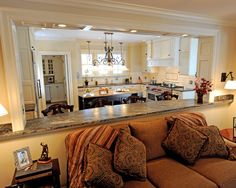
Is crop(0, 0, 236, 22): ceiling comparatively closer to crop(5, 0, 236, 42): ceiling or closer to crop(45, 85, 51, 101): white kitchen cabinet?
crop(5, 0, 236, 42): ceiling

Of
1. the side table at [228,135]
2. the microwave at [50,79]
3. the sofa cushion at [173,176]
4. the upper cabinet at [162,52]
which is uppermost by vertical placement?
the upper cabinet at [162,52]

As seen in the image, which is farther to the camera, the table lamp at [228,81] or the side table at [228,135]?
the table lamp at [228,81]

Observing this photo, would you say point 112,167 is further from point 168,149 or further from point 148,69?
point 148,69

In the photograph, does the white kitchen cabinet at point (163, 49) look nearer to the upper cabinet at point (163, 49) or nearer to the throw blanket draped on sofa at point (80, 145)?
the upper cabinet at point (163, 49)

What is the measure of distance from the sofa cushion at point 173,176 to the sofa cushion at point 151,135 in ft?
0.42

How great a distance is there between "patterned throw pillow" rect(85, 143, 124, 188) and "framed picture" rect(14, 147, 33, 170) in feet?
2.16

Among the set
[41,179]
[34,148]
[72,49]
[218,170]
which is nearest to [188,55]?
[218,170]

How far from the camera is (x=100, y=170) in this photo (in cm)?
161

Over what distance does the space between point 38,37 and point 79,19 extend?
4028 millimetres

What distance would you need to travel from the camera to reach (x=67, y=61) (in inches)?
234

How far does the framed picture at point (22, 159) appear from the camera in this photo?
68.0 inches

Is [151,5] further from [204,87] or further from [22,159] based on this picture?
[22,159]

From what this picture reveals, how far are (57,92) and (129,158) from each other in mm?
7388

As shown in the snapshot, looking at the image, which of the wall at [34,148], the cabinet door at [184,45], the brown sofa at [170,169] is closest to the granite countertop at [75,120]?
the wall at [34,148]
